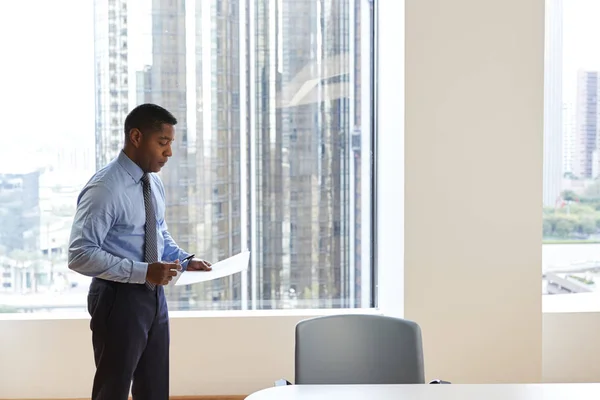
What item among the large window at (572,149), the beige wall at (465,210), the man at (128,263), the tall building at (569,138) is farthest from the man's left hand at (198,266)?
the tall building at (569,138)

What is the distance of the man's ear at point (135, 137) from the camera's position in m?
2.81

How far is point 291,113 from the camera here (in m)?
4.26

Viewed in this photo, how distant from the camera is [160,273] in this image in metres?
2.70

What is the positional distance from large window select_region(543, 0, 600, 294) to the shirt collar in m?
2.85

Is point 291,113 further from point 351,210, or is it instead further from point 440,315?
point 440,315

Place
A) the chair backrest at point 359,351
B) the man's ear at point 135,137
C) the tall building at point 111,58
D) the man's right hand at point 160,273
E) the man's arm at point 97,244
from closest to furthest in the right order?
the chair backrest at point 359,351
the man's arm at point 97,244
the man's right hand at point 160,273
the man's ear at point 135,137
the tall building at point 111,58

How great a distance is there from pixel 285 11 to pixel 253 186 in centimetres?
114

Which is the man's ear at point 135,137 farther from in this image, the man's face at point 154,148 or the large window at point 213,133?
the large window at point 213,133

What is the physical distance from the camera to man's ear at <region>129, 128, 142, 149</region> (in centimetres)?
281

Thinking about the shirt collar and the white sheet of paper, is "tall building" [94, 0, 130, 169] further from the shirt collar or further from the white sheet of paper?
the white sheet of paper

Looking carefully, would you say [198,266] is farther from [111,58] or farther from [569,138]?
[569,138]

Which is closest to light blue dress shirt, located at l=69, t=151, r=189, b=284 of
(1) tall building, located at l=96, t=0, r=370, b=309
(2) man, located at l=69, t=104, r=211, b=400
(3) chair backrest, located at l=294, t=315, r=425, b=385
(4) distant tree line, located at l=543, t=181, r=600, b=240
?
(2) man, located at l=69, t=104, r=211, b=400

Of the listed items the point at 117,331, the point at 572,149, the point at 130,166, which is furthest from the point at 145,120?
the point at 572,149

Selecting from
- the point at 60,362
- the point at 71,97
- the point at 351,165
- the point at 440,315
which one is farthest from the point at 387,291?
the point at 71,97
